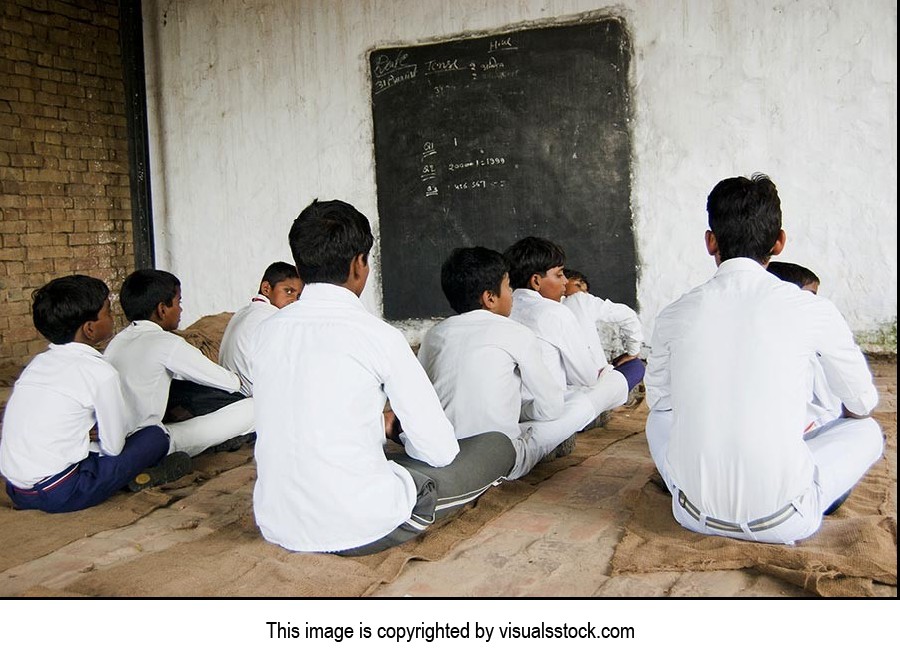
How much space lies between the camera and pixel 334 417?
6.34ft

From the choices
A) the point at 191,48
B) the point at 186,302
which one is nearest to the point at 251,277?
the point at 186,302

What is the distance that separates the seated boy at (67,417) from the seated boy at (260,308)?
84 cm

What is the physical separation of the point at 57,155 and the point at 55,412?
4.05 metres

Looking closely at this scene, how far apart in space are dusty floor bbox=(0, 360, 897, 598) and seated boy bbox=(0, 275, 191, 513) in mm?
189

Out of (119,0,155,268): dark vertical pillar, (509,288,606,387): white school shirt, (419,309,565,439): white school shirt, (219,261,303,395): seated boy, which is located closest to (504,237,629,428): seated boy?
(509,288,606,387): white school shirt

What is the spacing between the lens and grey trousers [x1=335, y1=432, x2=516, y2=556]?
2068mm

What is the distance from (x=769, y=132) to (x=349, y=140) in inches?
107

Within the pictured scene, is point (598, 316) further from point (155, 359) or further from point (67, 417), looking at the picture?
point (67, 417)

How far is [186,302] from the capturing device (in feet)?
20.9

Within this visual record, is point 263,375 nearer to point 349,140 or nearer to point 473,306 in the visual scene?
point 473,306

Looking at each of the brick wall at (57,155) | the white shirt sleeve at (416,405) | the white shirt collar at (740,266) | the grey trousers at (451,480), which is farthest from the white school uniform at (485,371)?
the brick wall at (57,155)

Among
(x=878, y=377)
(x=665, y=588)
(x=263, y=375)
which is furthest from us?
(x=878, y=377)

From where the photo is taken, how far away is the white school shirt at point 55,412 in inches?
95.3

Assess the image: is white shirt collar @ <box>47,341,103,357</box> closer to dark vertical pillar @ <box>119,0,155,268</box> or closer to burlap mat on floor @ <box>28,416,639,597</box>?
burlap mat on floor @ <box>28,416,639,597</box>
